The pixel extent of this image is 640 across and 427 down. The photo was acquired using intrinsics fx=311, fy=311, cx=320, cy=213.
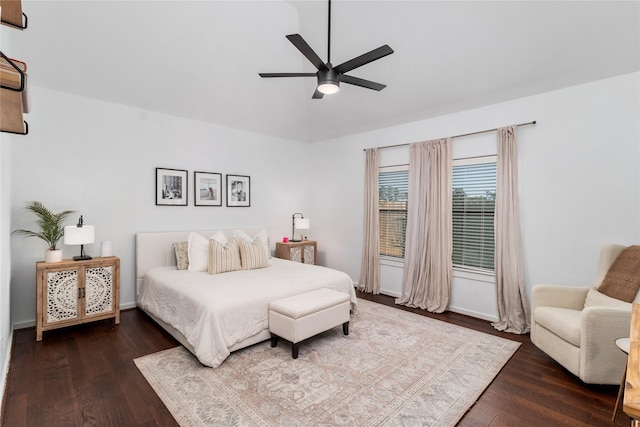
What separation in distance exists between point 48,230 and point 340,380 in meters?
3.59

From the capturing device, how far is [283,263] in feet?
15.4

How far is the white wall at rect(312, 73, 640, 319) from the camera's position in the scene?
3.13 meters

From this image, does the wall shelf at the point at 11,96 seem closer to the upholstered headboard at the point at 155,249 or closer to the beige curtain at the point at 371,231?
the upholstered headboard at the point at 155,249

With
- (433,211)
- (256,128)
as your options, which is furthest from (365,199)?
(256,128)

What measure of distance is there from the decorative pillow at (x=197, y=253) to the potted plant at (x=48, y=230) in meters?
1.36

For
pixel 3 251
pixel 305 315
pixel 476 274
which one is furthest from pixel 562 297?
pixel 3 251

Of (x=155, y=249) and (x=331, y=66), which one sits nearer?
(x=331, y=66)

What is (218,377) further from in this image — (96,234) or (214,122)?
(214,122)

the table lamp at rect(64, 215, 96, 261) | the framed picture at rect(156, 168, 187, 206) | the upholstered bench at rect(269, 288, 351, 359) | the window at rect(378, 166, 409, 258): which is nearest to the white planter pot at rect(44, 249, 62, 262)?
the table lamp at rect(64, 215, 96, 261)

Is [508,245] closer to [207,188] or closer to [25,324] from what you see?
[207,188]

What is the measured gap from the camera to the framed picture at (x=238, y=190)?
529cm

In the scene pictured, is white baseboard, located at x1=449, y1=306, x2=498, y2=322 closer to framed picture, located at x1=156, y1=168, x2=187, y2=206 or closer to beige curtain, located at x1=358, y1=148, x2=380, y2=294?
beige curtain, located at x1=358, y1=148, x2=380, y2=294

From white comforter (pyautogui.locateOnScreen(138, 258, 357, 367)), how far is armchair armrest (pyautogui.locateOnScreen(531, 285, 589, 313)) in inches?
80.1

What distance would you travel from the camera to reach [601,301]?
284cm
